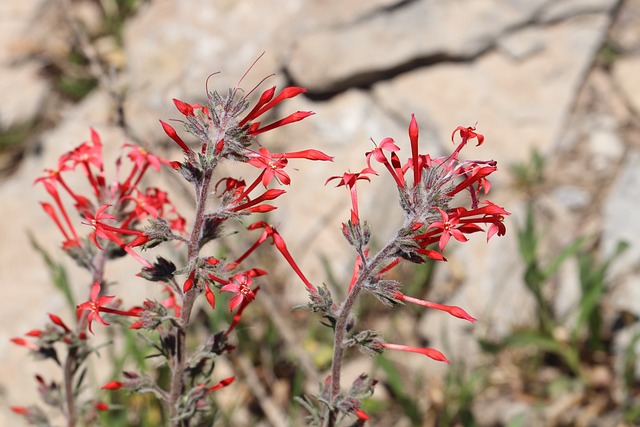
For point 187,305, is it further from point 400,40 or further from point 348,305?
point 400,40

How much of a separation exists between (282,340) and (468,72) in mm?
3447

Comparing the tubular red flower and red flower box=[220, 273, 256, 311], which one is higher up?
the tubular red flower

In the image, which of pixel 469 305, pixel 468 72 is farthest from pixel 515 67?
pixel 469 305

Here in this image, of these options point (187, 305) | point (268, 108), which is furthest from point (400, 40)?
point (187, 305)

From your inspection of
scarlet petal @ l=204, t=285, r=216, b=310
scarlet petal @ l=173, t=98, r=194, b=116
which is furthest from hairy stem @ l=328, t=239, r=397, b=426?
scarlet petal @ l=173, t=98, r=194, b=116

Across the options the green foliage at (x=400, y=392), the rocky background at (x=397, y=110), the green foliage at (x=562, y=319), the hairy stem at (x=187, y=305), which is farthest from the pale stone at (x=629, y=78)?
the hairy stem at (x=187, y=305)

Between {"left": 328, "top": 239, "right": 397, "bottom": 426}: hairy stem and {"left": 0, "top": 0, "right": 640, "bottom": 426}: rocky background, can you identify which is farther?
{"left": 0, "top": 0, "right": 640, "bottom": 426}: rocky background

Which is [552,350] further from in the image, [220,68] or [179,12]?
[179,12]

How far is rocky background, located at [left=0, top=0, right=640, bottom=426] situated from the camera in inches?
257

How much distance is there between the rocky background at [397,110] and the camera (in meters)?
6.54

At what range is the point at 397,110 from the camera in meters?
7.58

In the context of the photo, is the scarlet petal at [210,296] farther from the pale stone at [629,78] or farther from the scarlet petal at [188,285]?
the pale stone at [629,78]

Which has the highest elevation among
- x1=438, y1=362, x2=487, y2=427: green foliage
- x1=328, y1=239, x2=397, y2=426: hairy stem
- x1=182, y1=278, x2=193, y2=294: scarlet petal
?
x1=182, y1=278, x2=193, y2=294: scarlet petal

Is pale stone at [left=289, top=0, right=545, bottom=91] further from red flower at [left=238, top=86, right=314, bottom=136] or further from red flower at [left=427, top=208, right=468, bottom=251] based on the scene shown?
red flower at [left=427, top=208, right=468, bottom=251]
